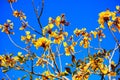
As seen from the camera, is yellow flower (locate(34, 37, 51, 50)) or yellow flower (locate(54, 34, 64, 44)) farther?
yellow flower (locate(54, 34, 64, 44))

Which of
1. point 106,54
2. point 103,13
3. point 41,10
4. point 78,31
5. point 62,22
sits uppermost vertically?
point 78,31

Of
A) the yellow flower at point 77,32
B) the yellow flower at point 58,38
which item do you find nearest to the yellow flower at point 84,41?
the yellow flower at point 77,32

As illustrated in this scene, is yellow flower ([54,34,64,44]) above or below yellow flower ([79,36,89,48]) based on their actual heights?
below

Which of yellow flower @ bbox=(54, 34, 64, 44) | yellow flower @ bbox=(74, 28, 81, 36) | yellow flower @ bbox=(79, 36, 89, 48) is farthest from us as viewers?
yellow flower @ bbox=(74, 28, 81, 36)

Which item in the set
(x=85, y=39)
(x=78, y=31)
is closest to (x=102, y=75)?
(x=85, y=39)

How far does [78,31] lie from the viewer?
587 centimetres

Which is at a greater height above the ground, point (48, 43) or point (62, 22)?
point (62, 22)

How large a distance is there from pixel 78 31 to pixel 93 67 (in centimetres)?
217

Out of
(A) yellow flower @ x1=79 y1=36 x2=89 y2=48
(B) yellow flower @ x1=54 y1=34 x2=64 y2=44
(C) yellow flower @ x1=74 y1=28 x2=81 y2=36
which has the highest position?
(C) yellow flower @ x1=74 y1=28 x2=81 y2=36

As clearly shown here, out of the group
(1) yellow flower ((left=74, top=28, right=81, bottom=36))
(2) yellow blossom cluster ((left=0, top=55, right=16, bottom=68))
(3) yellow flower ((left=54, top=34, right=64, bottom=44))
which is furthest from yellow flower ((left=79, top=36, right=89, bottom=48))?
(2) yellow blossom cluster ((left=0, top=55, right=16, bottom=68))

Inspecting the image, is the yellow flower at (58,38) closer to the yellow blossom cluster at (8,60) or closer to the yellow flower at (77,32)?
the yellow blossom cluster at (8,60)

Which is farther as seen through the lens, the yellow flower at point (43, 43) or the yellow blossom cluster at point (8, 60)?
the yellow blossom cluster at point (8, 60)

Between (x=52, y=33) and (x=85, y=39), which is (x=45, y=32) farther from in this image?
(x=85, y=39)

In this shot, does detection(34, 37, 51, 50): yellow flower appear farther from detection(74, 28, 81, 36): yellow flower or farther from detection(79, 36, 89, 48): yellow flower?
detection(74, 28, 81, 36): yellow flower
